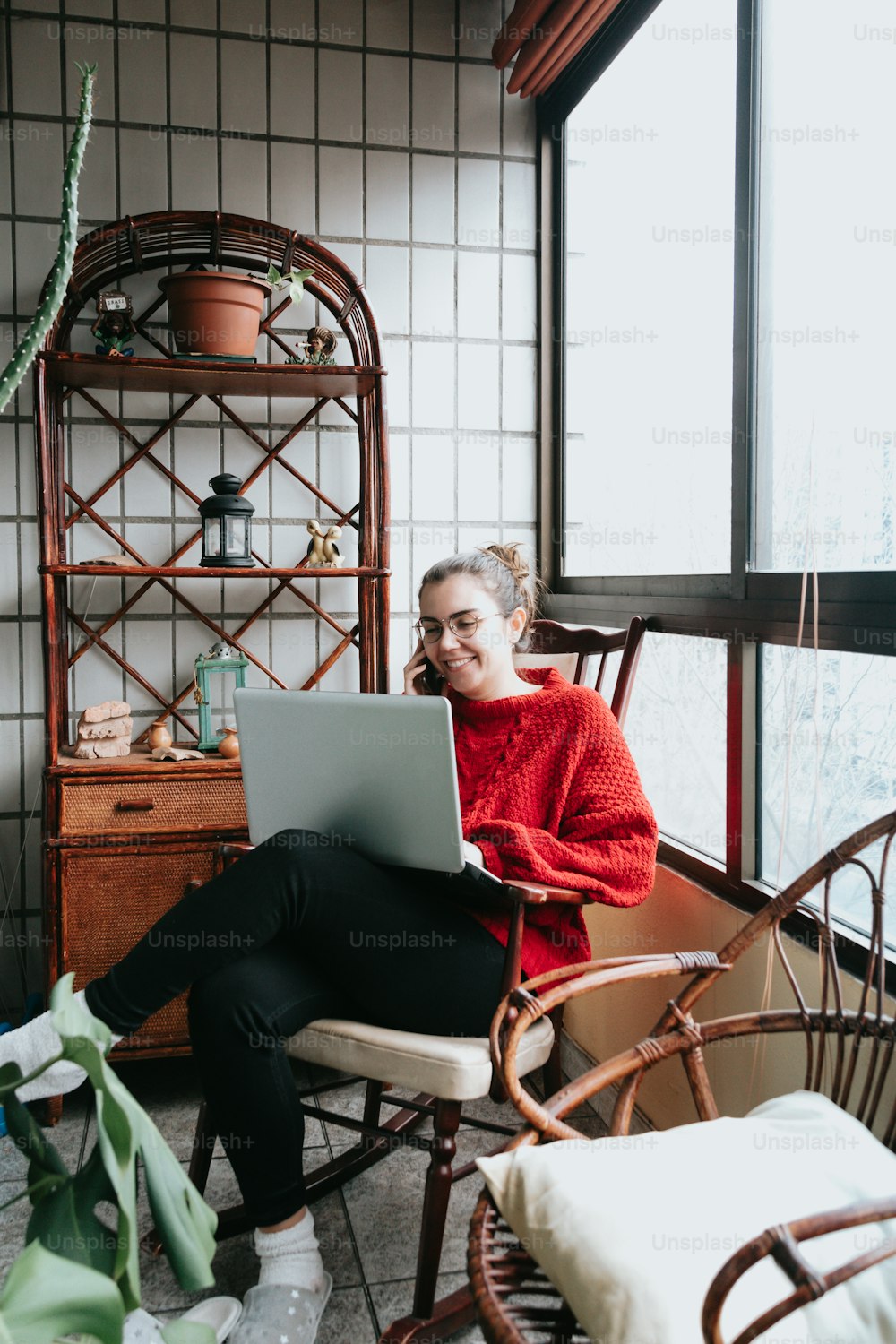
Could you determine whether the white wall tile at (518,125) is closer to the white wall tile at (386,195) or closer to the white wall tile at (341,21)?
the white wall tile at (386,195)

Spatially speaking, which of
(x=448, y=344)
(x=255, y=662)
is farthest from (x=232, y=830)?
(x=448, y=344)

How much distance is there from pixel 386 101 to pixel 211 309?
865mm

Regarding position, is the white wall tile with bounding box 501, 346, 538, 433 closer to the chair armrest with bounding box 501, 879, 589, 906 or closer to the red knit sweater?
the red knit sweater

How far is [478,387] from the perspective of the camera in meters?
3.06

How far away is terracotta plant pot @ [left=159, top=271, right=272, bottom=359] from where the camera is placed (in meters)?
2.57

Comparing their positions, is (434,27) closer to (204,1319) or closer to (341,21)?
(341,21)

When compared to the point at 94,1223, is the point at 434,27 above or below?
above

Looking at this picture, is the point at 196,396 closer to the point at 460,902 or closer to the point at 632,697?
the point at 632,697

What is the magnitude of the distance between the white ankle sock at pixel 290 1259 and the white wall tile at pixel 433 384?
2.07 m

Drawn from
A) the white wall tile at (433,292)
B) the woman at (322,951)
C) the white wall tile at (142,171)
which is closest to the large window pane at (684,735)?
the woman at (322,951)

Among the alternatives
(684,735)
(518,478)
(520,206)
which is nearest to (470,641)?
(684,735)

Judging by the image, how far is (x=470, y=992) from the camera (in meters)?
1.76

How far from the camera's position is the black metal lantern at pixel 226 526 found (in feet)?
8.65

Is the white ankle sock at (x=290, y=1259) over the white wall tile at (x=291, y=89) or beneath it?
beneath
